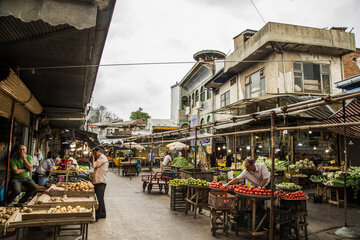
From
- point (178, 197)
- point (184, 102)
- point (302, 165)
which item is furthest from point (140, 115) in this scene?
point (178, 197)

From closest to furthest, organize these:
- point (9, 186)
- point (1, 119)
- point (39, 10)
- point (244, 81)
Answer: point (39, 10), point (9, 186), point (1, 119), point (244, 81)

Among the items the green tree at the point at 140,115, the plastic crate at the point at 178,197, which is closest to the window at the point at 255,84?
the plastic crate at the point at 178,197

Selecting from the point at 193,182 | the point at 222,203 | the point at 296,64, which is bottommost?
the point at 222,203

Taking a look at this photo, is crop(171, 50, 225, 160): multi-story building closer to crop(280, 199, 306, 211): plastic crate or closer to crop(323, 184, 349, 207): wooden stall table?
crop(323, 184, 349, 207): wooden stall table

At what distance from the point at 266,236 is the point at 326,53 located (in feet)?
52.0

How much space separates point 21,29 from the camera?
3.90 metres

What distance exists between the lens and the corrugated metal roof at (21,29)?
3645mm

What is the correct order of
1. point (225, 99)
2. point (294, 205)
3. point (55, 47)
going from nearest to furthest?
point (55, 47) → point (294, 205) → point (225, 99)

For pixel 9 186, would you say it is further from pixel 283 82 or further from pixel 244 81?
pixel 244 81

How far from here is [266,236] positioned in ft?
18.8

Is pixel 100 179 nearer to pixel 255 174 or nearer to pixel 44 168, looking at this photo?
pixel 44 168

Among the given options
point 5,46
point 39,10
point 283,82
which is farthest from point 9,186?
point 283,82

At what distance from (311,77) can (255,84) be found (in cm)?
385

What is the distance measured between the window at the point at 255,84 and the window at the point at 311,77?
7.47ft
